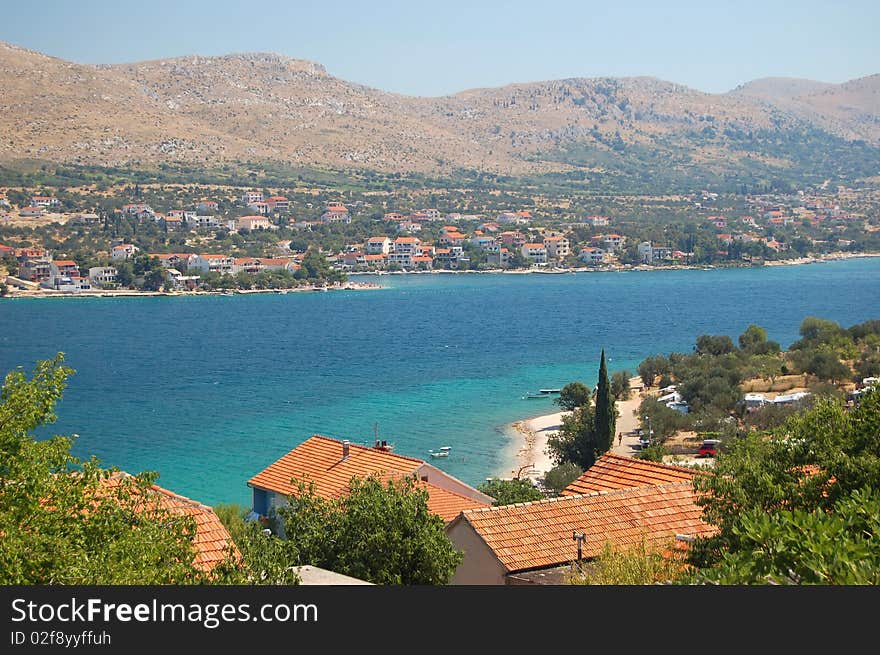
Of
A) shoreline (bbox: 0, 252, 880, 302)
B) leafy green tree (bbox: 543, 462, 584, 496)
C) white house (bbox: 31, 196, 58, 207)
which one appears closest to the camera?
leafy green tree (bbox: 543, 462, 584, 496)

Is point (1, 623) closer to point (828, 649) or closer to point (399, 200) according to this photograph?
point (828, 649)

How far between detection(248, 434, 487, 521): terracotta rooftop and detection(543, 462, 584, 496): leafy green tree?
6.94 metres

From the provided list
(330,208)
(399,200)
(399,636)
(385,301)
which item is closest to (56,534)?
(399,636)

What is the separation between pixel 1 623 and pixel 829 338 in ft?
136

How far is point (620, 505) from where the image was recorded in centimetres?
959

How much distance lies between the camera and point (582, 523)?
916 cm

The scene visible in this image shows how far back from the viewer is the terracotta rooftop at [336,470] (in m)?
13.6

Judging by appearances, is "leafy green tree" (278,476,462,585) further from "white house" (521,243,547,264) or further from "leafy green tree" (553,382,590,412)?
"white house" (521,243,547,264)

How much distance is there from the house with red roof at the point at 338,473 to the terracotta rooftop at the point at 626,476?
224 centimetres

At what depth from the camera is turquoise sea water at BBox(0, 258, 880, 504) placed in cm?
3506

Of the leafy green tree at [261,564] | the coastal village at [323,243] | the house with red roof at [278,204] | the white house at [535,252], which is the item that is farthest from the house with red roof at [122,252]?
the leafy green tree at [261,564]

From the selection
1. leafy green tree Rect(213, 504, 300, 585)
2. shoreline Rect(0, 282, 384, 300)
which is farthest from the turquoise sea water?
leafy green tree Rect(213, 504, 300, 585)

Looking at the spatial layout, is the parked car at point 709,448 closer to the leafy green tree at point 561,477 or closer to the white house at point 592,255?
the leafy green tree at point 561,477

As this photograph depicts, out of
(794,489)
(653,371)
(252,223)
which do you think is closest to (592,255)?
(252,223)
